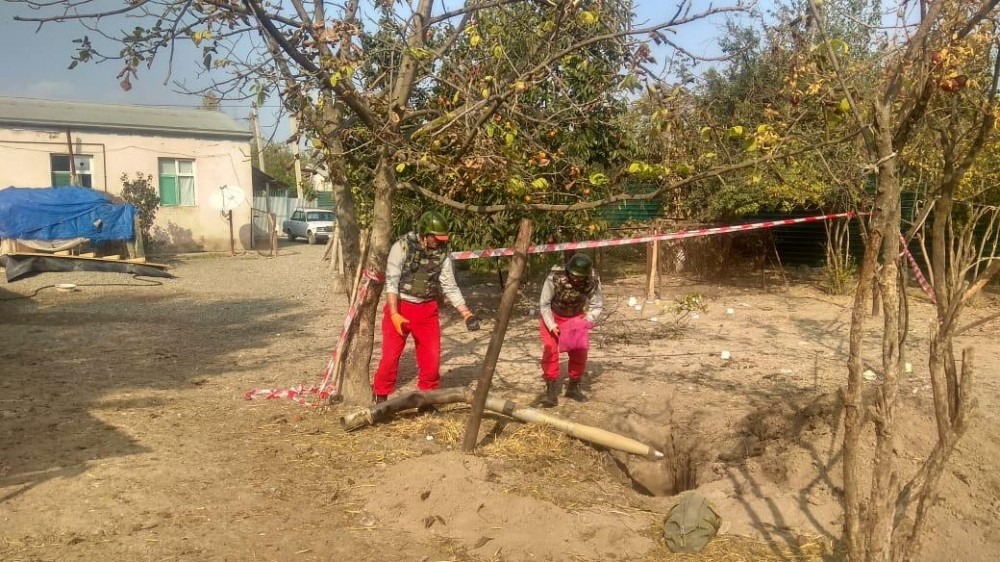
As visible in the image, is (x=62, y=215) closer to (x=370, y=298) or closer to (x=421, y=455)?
(x=370, y=298)

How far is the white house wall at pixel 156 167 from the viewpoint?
23.2 metres

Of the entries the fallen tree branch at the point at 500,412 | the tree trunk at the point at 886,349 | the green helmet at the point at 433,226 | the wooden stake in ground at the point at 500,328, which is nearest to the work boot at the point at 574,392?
the fallen tree branch at the point at 500,412

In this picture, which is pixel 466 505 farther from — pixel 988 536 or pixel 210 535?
pixel 988 536

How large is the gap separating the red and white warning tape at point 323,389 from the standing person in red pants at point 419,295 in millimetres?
233

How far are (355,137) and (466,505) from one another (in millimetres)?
3086

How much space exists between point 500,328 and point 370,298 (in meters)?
1.52

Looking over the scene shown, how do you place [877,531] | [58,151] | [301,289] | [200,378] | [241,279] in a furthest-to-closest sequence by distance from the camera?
1. [58,151]
2. [241,279]
3. [301,289]
4. [200,378]
5. [877,531]

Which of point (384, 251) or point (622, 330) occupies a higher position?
point (384, 251)

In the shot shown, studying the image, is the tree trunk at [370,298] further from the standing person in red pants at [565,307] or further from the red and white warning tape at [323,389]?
the standing person in red pants at [565,307]

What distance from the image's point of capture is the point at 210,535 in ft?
14.1

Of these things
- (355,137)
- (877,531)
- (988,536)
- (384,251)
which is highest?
(355,137)

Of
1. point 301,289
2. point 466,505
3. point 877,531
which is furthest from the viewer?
point 301,289

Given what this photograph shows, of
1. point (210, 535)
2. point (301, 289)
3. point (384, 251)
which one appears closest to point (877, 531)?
point (210, 535)

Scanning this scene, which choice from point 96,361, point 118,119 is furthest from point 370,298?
point 118,119
